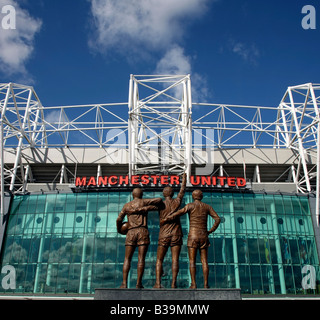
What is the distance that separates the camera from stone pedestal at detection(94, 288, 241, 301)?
11.0 metres

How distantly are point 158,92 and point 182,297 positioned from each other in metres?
29.4

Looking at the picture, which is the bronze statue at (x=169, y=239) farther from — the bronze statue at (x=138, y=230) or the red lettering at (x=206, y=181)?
the red lettering at (x=206, y=181)

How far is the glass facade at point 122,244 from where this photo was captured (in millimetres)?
28781

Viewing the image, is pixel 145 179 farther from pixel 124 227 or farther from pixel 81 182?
A: pixel 124 227

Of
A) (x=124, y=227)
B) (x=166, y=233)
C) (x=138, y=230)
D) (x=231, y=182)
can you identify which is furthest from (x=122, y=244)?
(x=166, y=233)

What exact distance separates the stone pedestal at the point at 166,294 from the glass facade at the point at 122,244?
17.8 metres

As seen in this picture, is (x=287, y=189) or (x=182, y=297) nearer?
(x=182, y=297)

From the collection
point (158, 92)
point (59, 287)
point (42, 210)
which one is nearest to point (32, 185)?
point (42, 210)

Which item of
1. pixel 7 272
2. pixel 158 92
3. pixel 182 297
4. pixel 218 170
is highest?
pixel 158 92

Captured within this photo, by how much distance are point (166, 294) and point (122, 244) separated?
1944cm

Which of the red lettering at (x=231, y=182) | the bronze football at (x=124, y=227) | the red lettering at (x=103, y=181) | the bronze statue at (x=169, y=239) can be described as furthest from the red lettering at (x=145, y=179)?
the bronze statue at (x=169, y=239)

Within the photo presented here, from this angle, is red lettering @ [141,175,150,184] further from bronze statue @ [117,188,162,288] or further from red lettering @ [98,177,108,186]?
bronze statue @ [117,188,162,288]

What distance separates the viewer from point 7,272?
29.8 m

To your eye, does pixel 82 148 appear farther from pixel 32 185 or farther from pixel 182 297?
pixel 182 297
